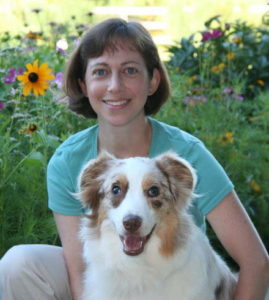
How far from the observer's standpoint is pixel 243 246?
125 inches

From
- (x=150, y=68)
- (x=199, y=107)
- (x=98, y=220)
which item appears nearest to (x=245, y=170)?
(x=199, y=107)

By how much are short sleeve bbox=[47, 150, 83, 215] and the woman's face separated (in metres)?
0.36

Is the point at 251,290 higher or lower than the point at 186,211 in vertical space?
lower

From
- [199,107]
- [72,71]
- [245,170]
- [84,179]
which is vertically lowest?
[245,170]

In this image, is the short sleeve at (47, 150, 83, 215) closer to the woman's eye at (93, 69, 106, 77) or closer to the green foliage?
the woman's eye at (93, 69, 106, 77)

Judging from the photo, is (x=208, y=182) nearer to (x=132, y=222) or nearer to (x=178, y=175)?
(x=178, y=175)

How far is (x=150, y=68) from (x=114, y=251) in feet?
3.48

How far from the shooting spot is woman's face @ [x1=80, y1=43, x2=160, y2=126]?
3.28 m

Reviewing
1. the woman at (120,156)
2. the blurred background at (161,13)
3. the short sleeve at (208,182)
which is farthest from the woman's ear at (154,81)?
the blurred background at (161,13)

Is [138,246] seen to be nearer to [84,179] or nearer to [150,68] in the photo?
[84,179]

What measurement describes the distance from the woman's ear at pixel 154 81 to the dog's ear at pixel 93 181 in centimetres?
58

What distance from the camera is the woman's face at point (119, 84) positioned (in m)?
3.28

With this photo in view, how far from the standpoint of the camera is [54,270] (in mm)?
3451

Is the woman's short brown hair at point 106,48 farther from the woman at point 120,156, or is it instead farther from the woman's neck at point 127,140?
the woman's neck at point 127,140
